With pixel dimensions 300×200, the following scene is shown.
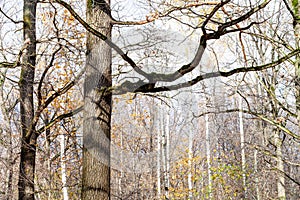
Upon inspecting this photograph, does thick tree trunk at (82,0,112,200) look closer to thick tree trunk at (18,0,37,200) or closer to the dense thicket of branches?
the dense thicket of branches

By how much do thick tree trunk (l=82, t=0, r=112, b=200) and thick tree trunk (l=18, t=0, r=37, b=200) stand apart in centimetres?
239

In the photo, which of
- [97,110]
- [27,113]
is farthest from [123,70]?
[27,113]

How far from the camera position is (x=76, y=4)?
5.67 meters

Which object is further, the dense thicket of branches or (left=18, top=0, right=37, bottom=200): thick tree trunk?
(left=18, top=0, right=37, bottom=200): thick tree trunk

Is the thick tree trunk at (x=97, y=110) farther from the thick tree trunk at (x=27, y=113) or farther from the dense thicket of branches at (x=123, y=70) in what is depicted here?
the thick tree trunk at (x=27, y=113)

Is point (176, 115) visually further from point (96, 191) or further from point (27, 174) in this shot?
point (96, 191)

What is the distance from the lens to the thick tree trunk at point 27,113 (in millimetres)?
5844

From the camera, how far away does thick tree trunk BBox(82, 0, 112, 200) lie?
11.7 ft

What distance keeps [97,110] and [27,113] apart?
2.98 meters

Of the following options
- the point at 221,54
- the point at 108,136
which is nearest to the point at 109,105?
the point at 108,136

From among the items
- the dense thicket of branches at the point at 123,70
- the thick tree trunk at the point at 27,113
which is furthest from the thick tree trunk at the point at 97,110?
the thick tree trunk at the point at 27,113

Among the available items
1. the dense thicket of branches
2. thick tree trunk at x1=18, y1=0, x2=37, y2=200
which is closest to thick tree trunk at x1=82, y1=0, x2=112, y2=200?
the dense thicket of branches

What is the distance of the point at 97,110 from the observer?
3.74 metres

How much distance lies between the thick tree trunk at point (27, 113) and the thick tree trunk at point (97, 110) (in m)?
2.39
